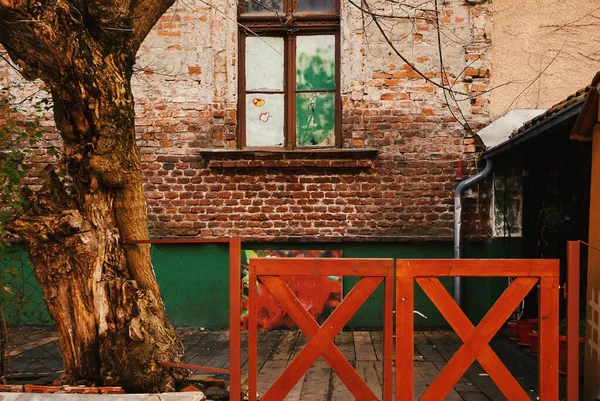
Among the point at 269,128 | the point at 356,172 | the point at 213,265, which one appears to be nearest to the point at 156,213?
the point at 213,265

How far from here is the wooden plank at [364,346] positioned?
5055 millimetres

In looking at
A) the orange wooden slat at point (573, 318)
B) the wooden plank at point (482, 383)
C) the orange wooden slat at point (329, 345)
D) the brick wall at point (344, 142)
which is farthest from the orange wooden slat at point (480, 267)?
the brick wall at point (344, 142)

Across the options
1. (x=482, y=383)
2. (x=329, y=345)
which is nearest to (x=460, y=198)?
(x=482, y=383)

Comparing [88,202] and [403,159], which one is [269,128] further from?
[88,202]

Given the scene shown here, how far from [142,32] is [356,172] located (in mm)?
3236

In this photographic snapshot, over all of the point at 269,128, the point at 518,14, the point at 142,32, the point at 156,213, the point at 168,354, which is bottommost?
the point at 168,354

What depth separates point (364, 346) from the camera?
5484 millimetres

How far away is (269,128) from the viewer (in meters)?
6.48

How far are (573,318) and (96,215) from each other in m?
3.29

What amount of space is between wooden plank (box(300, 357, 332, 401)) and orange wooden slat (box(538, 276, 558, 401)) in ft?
5.28

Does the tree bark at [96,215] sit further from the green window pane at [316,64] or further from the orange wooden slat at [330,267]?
the green window pane at [316,64]

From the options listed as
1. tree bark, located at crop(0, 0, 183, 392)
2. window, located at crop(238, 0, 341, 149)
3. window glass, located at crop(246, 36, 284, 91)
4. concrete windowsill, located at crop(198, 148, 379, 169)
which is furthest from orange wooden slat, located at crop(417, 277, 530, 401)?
window glass, located at crop(246, 36, 284, 91)

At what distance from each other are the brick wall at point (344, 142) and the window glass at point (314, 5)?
13.7 inches

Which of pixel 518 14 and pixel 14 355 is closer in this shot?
→ pixel 14 355
